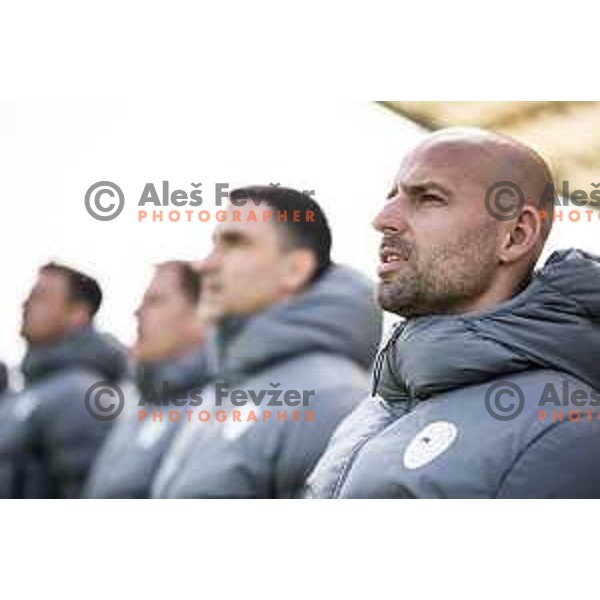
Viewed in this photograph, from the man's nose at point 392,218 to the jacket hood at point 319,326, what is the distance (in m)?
0.17

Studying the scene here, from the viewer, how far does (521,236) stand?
217cm

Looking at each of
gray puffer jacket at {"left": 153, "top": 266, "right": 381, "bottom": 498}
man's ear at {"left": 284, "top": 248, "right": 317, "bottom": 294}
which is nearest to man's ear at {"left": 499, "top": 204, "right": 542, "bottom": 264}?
gray puffer jacket at {"left": 153, "top": 266, "right": 381, "bottom": 498}

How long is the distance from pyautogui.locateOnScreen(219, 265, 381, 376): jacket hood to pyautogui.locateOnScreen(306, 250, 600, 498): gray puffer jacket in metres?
0.27

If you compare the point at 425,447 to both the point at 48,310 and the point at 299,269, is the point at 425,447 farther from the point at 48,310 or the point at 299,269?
the point at 48,310

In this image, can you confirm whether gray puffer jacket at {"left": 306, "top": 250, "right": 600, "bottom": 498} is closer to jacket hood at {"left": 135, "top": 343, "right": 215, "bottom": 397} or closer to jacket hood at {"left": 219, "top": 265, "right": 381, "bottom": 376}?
jacket hood at {"left": 219, "top": 265, "right": 381, "bottom": 376}

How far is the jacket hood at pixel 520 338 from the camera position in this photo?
204cm

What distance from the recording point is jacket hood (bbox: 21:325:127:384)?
2.52 meters

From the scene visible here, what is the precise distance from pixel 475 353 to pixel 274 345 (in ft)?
1.69

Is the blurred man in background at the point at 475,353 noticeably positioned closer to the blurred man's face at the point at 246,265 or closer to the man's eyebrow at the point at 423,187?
the man's eyebrow at the point at 423,187

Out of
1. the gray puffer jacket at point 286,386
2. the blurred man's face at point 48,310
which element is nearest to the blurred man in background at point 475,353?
the gray puffer jacket at point 286,386

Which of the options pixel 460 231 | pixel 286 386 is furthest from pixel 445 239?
pixel 286 386
